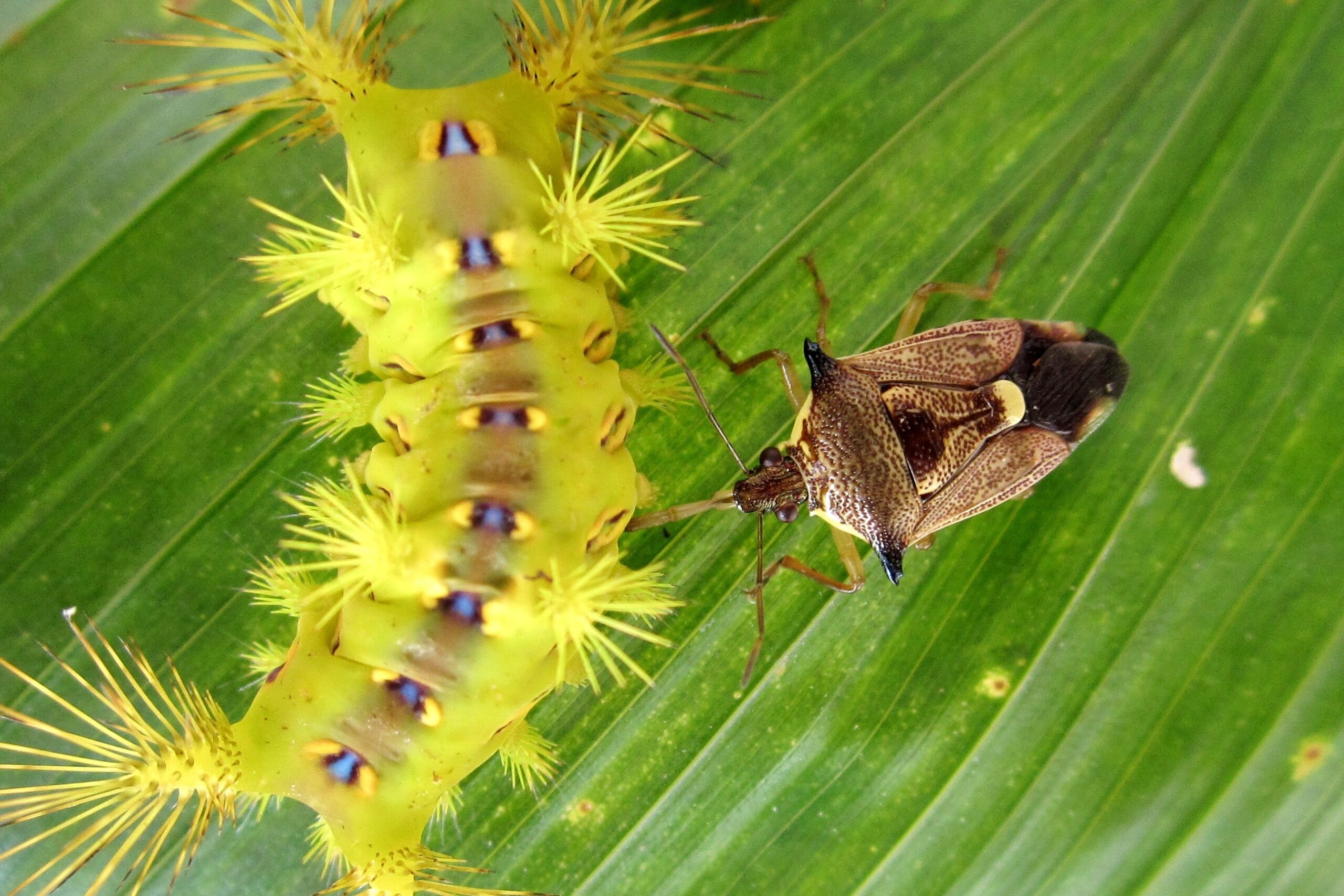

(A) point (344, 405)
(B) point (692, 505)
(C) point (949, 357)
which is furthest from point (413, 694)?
(C) point (949, 357)

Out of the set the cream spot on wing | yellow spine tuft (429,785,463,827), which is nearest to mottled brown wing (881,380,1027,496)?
the cream spot on wing

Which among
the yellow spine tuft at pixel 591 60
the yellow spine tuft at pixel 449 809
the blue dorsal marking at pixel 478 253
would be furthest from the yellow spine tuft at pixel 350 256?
the yellow spine tuft at pixel 449 809

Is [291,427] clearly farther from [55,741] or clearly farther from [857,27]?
[857,27]

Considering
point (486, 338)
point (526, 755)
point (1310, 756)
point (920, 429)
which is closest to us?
point (486, 338)

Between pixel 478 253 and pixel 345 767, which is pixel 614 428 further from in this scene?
pixel 345 767

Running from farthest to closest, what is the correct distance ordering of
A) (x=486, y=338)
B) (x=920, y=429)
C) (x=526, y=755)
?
(x=920, y=429), (x=526, y=755), (x=486, y=338)

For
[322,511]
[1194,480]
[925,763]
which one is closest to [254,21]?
[322,511]

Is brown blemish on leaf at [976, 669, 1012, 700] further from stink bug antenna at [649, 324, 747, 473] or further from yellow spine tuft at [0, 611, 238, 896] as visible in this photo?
yellow spine tuft at [0, 611, 238, 896]
